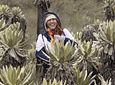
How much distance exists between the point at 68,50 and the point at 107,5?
617cm

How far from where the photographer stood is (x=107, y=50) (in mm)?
3139

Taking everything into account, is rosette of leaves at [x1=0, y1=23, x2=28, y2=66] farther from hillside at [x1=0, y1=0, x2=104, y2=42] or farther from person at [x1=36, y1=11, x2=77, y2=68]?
hillside at [x1=0, y1=0, x2=104, y2=42]

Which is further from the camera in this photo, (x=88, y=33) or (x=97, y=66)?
(x=88, y=33)

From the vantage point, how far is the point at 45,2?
7320mm

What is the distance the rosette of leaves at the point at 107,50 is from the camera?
307 cm

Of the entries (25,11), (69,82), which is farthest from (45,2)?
(25,11)

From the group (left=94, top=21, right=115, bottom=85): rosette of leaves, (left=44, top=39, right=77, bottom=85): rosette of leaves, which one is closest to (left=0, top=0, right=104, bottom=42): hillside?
(left=94, top=21, right=115, bottom=85): rosette of leaves

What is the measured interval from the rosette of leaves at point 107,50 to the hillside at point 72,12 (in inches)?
464

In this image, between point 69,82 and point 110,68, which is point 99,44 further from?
point 69,82

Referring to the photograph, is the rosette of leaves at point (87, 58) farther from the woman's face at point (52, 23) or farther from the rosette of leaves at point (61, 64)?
the rosette of leaves at point (61, 64)

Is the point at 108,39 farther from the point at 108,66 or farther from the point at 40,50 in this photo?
the point at 40,50

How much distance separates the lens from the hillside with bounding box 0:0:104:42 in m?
15.9

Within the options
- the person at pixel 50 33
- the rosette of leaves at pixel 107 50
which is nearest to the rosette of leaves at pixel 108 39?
the rosette of leaves at pixel 107 50

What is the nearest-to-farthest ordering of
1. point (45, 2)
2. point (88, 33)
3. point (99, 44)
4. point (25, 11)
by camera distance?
point (99, 44), point (88, 33), point (45, 2), point (25, 11)
